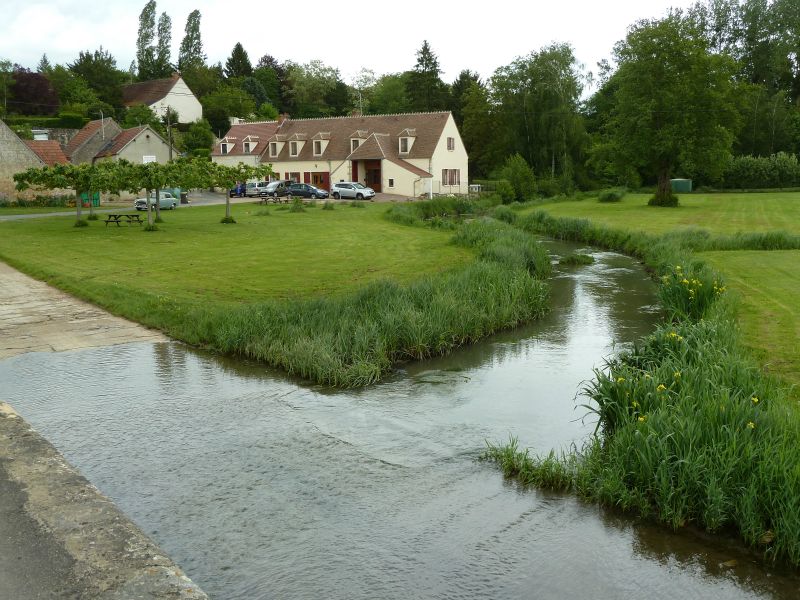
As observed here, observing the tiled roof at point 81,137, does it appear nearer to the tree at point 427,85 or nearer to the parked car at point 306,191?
the parked car at point 306,191

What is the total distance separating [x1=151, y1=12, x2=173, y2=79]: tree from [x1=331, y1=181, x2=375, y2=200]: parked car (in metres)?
57.0

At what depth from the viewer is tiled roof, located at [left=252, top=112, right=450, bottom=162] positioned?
66.5 m

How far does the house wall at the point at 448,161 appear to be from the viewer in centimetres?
6594

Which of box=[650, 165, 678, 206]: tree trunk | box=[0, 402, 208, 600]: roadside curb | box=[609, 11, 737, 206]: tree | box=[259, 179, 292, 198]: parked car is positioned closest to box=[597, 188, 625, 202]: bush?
box=[650, 165, 678, 206]: tree trunk

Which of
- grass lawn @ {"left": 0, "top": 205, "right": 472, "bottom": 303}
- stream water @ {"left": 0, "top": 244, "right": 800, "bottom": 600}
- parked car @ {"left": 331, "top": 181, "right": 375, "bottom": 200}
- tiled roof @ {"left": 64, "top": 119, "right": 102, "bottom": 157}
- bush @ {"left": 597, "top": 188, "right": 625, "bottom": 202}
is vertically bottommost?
stream water @ {"left": 0, "top": 244, "right": 800, "bottom": 600}

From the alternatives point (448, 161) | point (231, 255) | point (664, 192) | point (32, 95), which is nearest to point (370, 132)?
point (448, 161)

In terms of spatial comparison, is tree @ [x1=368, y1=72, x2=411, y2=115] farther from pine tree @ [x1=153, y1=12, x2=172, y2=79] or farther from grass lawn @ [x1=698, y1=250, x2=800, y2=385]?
grass lawn @ [x1=698, y1=250, x2=800, y2=385]

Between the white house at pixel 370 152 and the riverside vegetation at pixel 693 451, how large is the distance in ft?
179

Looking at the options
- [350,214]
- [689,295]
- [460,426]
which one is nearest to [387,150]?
[350,214]

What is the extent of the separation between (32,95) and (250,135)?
24.0m

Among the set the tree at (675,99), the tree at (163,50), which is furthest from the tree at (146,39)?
the tree at (675,99)

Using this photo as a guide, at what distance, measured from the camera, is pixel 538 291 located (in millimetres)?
19953

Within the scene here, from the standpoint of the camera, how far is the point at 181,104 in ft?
293

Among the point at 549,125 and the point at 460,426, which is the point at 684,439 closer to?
the point at 460,426
